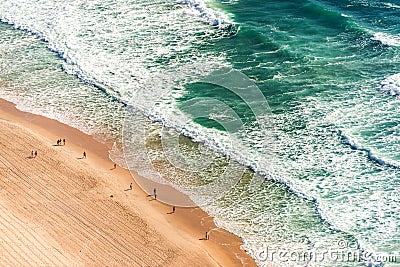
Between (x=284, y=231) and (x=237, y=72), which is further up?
(x=237, y=72)

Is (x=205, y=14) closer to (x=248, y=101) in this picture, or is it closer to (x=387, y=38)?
(x=248, y=101)

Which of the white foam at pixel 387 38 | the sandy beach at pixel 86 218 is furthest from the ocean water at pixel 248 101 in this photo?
the sandy beach at pixel 86 218

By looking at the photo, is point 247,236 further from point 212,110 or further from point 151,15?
point 151,15

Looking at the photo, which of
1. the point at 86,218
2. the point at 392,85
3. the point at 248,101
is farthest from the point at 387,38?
the point at 86,218

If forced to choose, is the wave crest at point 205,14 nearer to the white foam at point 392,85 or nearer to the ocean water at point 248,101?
the ocean water at point 248,101

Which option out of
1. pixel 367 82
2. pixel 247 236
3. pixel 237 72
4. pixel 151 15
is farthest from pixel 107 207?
pixel 151 15

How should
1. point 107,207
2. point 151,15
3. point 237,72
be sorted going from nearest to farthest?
point 107,207 → point 237,72 → point 151,15
